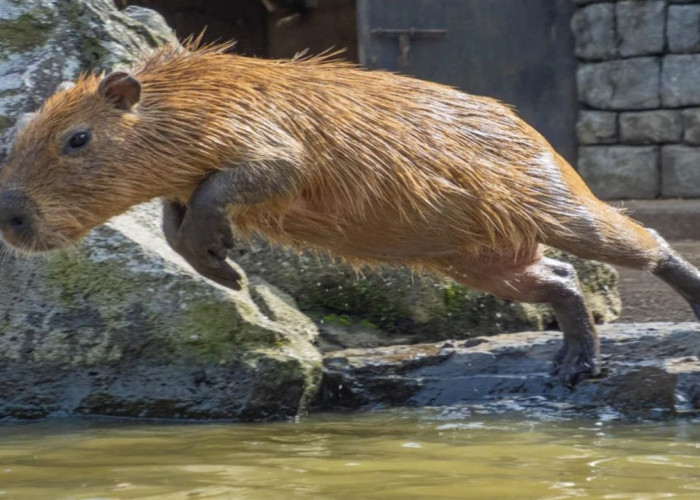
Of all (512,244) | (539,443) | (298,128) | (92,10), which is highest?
(92,10)

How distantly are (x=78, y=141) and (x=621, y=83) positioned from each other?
7.34m

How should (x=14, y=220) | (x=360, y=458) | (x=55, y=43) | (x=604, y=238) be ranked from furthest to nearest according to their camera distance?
1. (x=55, y=43)
2. (x=604, y=238)
3. (x=14, y=220)
4. (x=360, y=458)

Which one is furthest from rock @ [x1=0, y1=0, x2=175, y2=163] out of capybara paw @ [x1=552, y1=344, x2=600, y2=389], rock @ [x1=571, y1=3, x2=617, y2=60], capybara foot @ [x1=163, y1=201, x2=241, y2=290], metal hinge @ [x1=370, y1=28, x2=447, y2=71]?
rock @ [x1=571, y1=3, x2=617, y2=60]

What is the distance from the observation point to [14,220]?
4438mm

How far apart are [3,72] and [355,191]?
2.07 meters

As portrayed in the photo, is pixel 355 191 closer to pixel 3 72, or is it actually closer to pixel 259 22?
pixel 3 72

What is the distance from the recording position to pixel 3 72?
6.13 metres

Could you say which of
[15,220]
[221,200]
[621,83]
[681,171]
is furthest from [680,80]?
[15,220]

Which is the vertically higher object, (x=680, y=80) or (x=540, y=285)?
(x=680, y=80)

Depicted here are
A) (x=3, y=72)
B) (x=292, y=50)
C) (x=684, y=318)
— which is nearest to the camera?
(x=3, y=72)

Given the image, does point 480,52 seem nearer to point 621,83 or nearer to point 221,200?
point 621,83

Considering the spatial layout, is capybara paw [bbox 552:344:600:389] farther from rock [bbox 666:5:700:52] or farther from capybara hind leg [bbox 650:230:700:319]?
rock [bbox 666:5:700:52]

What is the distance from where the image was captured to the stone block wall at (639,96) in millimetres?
10984

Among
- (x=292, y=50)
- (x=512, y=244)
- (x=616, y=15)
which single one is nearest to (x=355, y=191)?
(x=512, y=244)
